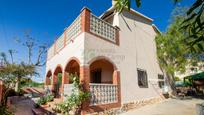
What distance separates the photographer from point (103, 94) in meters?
10.2

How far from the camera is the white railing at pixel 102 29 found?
10.7 m

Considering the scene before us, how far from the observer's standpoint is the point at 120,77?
38.7 feet

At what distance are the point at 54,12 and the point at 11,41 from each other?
14735 millimetres

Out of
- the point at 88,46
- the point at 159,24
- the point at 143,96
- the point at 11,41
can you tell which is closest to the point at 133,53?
the point at 143,96

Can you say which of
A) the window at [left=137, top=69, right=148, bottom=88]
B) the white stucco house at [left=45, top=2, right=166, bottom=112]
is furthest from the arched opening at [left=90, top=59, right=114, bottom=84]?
the window at [left=137, top=69, right=148, bottom=88]

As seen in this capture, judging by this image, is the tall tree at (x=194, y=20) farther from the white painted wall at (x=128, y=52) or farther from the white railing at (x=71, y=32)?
the white railing at (x=71, y=32)

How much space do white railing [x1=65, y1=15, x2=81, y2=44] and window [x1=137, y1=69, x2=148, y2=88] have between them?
21.0 ft

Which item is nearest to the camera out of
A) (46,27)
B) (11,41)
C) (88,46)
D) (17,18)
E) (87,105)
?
(87,105)

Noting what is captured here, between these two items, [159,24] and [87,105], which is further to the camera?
[159,24]

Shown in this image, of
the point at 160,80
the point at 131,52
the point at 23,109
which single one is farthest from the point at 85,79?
the point at 160,80

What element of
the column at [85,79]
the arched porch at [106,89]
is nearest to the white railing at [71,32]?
the arched porch at [106,89]

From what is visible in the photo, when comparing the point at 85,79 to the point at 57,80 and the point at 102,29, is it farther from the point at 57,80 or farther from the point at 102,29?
the point at 57,80

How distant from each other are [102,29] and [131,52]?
3.81 meters

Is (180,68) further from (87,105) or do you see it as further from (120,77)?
(87,105)
